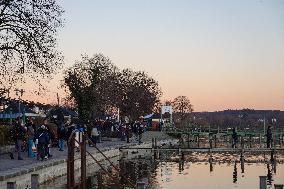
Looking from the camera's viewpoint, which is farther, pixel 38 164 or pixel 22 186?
pixel 38 164

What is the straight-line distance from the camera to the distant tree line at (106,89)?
220ft

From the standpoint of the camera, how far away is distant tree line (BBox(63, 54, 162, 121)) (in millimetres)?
67206

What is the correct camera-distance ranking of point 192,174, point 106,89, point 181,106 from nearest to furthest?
point 192,174 < point 106,89 < point 181,106

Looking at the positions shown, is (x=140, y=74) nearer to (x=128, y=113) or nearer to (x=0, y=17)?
(x=128, y=113)

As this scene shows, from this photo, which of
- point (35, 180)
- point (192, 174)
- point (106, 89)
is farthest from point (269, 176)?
point (106, 89)

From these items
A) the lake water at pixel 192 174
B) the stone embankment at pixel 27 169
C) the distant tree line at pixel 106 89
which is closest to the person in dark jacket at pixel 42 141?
the stone embankment at pixel 27 169

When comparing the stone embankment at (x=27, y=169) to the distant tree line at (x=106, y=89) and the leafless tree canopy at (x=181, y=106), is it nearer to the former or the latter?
the distant tree line at (x=106, y=89)

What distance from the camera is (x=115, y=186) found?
23.2 m

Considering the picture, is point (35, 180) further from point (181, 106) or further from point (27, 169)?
point (181, 106)

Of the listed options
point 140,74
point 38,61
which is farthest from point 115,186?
point 140,74

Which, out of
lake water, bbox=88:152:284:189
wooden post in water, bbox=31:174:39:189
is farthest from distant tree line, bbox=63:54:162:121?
wooden post in water, bbox=31:174:39:189

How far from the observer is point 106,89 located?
78.4 meters

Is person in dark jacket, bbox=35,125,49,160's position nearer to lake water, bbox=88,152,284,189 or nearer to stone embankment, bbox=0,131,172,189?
stone embankment, bbox=0,131,172,189

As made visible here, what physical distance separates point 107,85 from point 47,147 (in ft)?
→ 171
